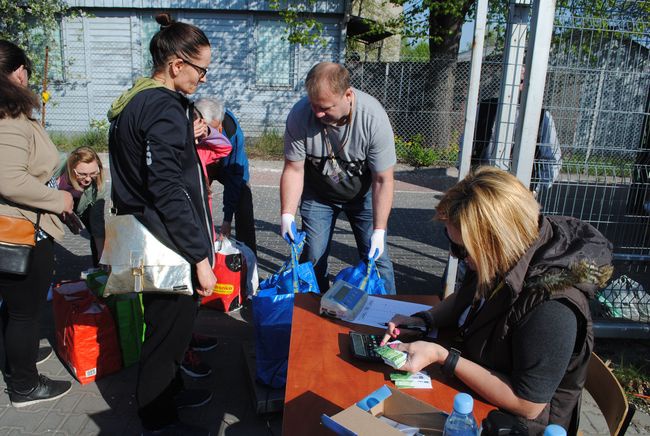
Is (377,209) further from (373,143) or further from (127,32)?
(127,32)

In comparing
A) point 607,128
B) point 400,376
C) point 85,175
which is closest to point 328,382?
point 400,376

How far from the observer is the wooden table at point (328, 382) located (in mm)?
1439

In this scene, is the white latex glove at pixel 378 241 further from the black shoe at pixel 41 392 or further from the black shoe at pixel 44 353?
the black shoe at pixel 44 353

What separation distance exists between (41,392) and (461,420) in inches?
97.3

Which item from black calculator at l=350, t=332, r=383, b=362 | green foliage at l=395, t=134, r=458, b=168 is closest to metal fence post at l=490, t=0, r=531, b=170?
black calculator at l=350, t=332, r=383, b=362

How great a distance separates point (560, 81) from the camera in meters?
2.97

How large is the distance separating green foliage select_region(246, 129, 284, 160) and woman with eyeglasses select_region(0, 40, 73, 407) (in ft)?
29.5

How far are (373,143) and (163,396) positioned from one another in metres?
1.71

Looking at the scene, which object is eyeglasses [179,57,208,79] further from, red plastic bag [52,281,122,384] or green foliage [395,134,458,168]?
green foliage [395,134,458,168]

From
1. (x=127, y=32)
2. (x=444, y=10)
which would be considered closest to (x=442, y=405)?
(x=444, y=10)

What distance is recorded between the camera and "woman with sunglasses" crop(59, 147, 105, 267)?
3.61 m

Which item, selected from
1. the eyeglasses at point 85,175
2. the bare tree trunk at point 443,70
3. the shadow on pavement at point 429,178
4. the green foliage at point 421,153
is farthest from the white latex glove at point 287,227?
the bare tree trunk at point 443,70

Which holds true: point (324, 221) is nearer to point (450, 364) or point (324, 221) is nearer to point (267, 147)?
point (450, 364)

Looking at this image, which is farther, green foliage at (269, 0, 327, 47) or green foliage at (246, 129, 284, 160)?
green foliage at (269, 0, 327, 47)
